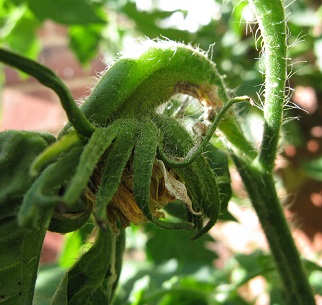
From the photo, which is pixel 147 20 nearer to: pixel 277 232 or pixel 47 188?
pixel 277 232

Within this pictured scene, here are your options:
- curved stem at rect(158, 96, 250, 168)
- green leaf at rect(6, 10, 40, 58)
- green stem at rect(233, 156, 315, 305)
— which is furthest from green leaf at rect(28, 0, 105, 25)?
curved stem at rect(158, 96, 250, 168)

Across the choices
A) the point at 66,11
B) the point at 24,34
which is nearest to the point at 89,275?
the point at 66,11

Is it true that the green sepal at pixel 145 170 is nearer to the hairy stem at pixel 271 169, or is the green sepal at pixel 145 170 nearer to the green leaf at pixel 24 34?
the hairy stem at pixel 271 169

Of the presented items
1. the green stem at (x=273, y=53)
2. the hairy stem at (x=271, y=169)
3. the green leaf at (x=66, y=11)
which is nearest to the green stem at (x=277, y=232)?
the hairy stem at (x=271, y=169)

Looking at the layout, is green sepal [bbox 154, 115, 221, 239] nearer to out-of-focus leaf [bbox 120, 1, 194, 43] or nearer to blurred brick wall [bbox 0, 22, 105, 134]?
out-of-focus leaf [bbox 120, 1, 194, 43]

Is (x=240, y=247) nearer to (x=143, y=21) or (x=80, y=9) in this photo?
(x=143, y=21)

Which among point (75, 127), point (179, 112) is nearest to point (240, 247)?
point (179, 112)
